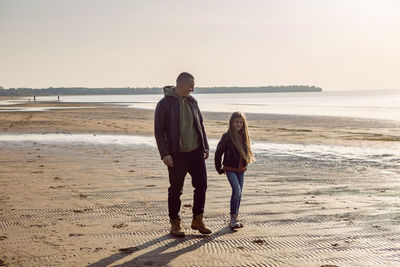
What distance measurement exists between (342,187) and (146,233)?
4743mm

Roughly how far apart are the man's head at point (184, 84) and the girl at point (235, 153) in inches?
36.4

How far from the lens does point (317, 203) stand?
783cm

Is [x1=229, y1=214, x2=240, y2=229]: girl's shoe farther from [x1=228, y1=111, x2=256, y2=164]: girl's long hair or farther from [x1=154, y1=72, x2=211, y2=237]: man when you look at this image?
[x1=228, y1=111, x2=256, y2=164]: girl's long hair

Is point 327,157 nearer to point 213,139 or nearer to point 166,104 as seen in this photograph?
point 213,139

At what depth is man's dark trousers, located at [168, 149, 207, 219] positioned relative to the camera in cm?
608

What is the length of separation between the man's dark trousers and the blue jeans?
1.83ft

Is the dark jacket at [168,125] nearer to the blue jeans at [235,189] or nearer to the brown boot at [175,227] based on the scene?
the brown boot at [175,227]

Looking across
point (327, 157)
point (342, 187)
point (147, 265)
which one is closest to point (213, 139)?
point (327, 157)

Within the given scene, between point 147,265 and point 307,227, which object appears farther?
point 307,227

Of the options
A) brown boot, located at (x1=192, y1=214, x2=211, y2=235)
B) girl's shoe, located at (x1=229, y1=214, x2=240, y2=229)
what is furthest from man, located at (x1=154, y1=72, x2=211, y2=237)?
girl's shoe, located at (x1=229, y1=214, x2=240, y2=229)

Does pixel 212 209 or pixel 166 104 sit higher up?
pixel 166 104

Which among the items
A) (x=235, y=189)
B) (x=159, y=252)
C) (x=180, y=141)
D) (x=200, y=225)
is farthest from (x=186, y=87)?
(x=159, y=252)

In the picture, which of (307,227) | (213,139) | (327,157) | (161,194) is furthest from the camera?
(213,139)

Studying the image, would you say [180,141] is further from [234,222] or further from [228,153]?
[234,222]
